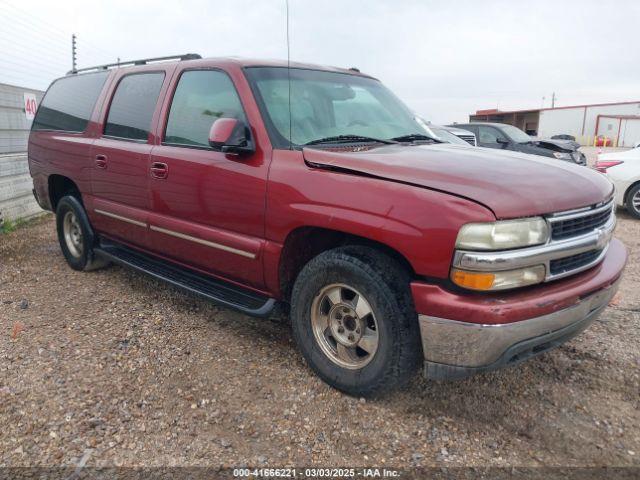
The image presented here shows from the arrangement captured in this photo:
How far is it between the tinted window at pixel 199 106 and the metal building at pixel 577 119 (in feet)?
140

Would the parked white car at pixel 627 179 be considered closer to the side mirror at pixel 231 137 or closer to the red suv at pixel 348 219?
the red suv at pixel 348 219

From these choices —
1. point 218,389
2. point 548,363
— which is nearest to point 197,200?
point 218,389

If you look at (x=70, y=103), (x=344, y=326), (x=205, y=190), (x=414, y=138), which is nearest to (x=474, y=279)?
(x=344, y=326)

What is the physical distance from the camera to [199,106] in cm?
353

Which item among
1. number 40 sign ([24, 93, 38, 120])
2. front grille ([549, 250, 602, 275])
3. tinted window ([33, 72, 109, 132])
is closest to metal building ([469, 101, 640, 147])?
number 40 sign ([24, 93, 38, 120])

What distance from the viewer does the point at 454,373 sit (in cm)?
240

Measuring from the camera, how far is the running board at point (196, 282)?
319 centimetres

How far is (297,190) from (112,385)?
1.55 m

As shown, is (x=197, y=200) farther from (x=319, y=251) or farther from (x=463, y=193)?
(x=463, y=193)

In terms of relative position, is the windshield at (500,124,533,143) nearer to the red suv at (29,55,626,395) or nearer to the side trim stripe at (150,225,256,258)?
the red suv at (29,55,626,395)

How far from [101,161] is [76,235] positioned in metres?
1.20

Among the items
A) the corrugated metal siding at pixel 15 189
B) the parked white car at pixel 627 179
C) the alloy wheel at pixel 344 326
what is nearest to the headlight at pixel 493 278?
the alloy wheel at pixel 344 326

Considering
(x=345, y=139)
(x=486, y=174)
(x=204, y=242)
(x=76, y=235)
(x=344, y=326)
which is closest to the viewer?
(x=486, y=174)

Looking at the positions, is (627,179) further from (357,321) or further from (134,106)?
(134,106)
